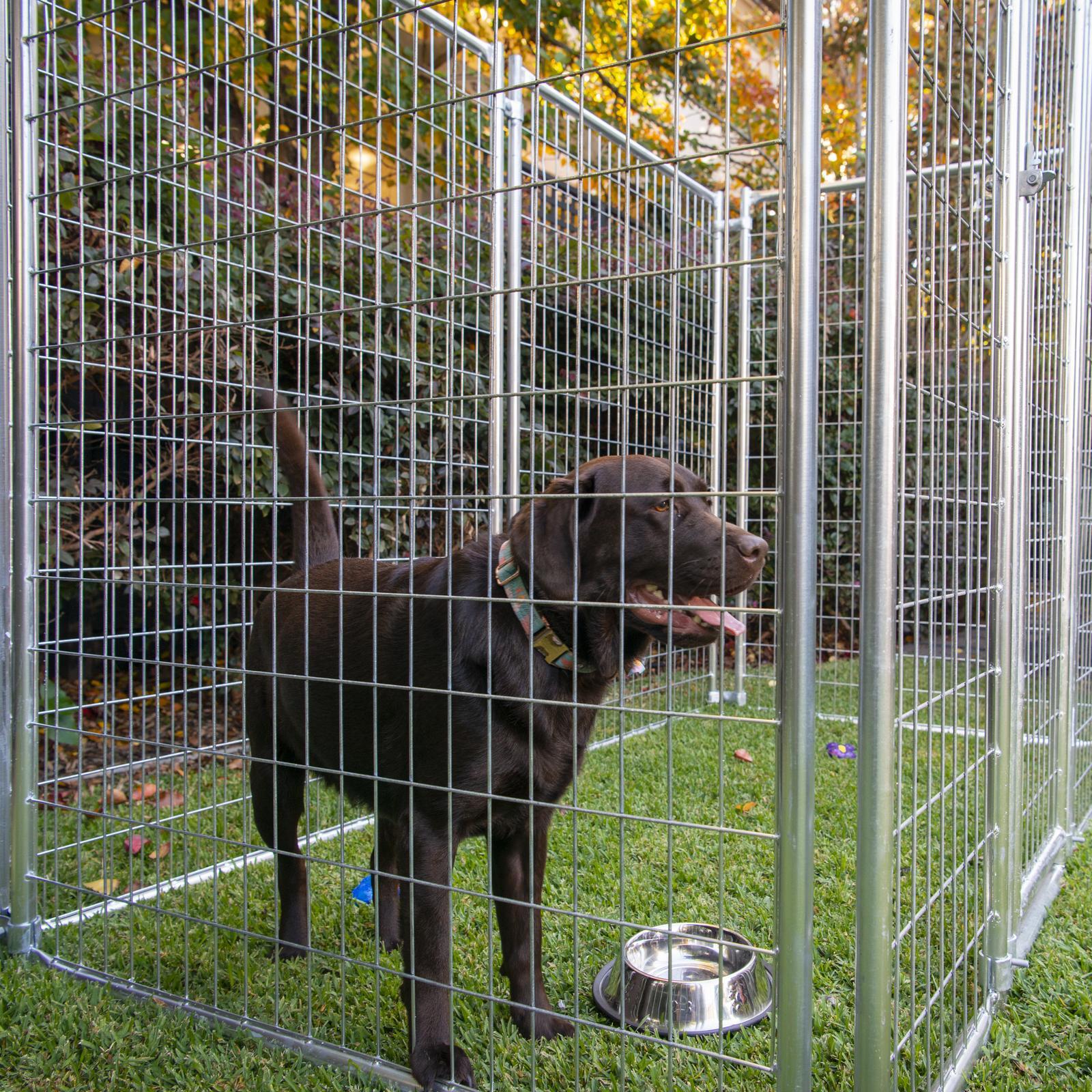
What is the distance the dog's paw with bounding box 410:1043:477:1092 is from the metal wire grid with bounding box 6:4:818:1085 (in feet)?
0.28

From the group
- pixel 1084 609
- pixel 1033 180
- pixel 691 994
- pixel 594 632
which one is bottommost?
pixel 691 994

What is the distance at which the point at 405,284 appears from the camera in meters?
3.89

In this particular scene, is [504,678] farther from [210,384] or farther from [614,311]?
[614,311]

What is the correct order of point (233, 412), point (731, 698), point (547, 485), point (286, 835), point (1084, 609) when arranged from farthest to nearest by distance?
point (731, 698)
point (1084, 609)
point (547, 485)
point (286, 835)
point (233, 412)

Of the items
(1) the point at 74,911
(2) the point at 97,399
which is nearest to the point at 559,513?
(1) the point at 74,911

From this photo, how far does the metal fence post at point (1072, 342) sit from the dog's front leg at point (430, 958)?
2.16m

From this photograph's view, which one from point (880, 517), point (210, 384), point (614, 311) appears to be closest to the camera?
point (880, 517)

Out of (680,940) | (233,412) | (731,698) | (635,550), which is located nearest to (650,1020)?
(680,940)

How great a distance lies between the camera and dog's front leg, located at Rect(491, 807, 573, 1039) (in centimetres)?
203

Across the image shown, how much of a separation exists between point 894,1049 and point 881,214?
1268 millimetres

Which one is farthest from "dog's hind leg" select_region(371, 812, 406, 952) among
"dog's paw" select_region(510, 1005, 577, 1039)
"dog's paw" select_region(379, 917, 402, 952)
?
"dog's paw" select_region(510, 1005, 577, 1039)

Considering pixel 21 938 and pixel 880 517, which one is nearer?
pixel 880 517

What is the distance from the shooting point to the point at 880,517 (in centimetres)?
136

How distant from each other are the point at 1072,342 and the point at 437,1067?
2.74 metres
